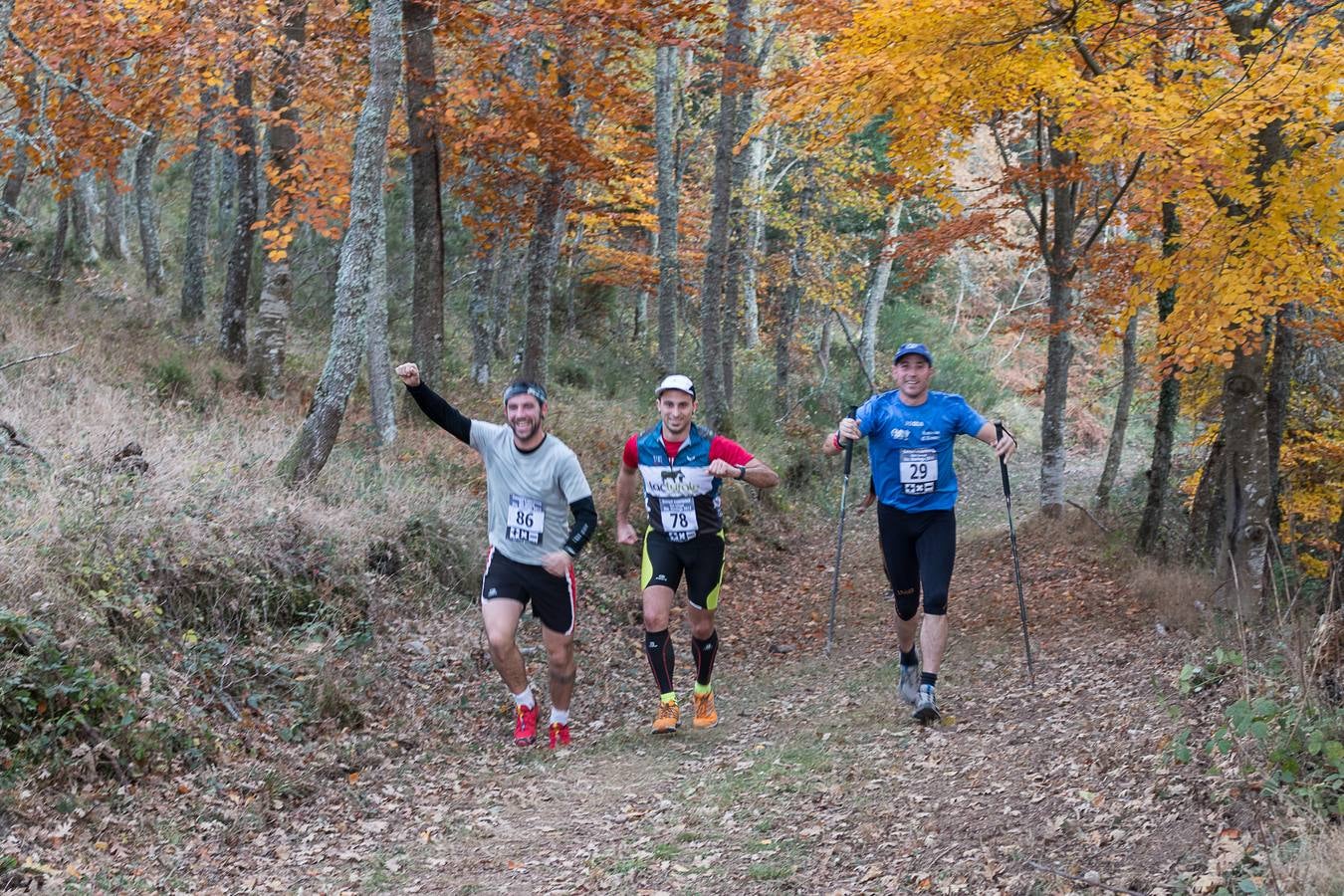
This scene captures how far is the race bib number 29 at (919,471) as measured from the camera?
7535 mm

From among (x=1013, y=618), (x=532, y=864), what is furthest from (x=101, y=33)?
(x=1013, y=618)

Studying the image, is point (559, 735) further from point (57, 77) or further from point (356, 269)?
point (57, 77)

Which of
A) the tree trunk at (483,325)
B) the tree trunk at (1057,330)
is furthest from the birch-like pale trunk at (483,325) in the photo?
the tree trunk at (1057,330)

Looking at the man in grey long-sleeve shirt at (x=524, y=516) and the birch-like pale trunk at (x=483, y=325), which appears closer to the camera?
the man in grey long-sleeve shirt at (x=524, y=516)

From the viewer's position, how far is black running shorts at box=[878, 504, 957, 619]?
7500mm

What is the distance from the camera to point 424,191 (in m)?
13.1

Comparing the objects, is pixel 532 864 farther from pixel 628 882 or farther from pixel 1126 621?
pixel 1126 621

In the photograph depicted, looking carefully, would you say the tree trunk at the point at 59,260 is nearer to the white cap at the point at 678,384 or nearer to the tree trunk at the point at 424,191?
the tree trunk at the point at 424,191

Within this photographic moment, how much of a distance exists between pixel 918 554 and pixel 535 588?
2597 mm

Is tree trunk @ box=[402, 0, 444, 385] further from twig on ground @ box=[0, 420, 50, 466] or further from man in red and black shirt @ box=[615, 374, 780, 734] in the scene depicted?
man in red and black shirt @ box=[615, 374, 780, 734]

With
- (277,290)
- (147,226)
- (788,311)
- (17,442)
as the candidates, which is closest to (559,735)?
(17,442)

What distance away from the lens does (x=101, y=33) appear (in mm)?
10961

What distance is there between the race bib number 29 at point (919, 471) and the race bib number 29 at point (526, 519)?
244 centimetres

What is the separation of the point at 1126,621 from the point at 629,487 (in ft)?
18.6
